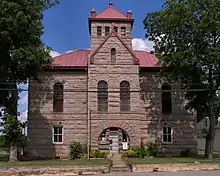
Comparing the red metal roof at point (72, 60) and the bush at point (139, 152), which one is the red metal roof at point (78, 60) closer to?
the red metal roof at point (72, 60)

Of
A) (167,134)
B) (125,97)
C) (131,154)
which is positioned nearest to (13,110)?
(125,97)

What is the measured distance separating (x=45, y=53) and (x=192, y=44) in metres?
13.0

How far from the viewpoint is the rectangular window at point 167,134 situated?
43.9 m

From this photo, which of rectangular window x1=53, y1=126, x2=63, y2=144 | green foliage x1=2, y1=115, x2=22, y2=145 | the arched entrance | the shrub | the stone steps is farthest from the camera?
rectangular window x1=53, y1=126, x2=63, y2=144

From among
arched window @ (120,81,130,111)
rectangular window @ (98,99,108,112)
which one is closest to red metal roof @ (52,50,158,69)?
arched window @ (120,81,130,111)

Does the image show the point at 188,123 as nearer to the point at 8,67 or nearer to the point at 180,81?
the point at 180,81

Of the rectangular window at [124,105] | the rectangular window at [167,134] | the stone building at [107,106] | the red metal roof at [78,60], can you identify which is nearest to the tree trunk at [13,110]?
the stone building at [107,106]

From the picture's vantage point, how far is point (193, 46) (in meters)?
37.4

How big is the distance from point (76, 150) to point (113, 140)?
400cm

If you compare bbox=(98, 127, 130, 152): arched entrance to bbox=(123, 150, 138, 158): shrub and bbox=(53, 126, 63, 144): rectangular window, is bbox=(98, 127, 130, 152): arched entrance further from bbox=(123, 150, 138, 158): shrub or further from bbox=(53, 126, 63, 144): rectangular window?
bbox=(53, 126, 63, 144): rectangular window

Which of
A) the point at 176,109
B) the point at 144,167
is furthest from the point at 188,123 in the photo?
the point at 144,167

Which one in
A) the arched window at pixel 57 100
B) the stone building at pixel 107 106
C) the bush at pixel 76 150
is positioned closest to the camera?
the bush at pixel 76 150

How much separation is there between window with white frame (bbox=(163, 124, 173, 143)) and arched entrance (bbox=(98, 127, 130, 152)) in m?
4.40

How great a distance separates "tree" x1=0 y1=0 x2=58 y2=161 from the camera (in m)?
33.1
